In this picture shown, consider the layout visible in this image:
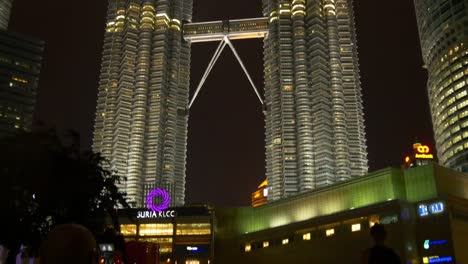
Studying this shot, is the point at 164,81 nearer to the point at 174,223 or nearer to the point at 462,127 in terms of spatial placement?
the point at 174,223

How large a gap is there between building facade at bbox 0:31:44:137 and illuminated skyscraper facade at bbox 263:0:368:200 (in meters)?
86.1

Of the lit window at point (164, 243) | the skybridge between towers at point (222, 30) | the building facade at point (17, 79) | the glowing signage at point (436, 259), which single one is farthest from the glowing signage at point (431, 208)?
the building facade at point (17, 79)

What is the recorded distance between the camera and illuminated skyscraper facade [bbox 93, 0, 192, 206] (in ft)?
512

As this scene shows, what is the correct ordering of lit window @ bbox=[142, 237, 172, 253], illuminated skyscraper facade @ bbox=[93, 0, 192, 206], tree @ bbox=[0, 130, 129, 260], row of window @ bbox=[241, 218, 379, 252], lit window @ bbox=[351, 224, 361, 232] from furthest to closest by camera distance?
1. illuminated skyscraper facade @ bbox=[93, 0, 192, 206]
2. lit window @ bbox=[142, 237, 172, 253]
3. row of window @ bbox=[241, 218, 379, 252]
4. lit window @ bbox=[351, 224, 361, 232]
5. tree @ bbox=[0, 130, 129, 260]

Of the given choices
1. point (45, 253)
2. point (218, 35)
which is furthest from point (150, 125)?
point (45, 253)

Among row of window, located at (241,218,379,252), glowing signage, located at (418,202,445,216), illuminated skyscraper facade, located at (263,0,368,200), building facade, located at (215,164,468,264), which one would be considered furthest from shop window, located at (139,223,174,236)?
glowing signage, located at (418,202,445,216)

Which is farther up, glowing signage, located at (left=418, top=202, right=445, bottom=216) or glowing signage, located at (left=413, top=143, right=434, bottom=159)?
glowing signage, located at (left=413, top=143, right=434, bottom=159)

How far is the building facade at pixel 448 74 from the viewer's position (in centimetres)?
13212

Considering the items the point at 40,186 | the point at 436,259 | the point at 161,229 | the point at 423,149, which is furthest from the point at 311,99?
the point at 40,186

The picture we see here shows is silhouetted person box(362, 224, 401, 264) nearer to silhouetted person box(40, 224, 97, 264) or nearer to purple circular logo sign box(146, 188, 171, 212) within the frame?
silhouetted person box(40, 224, 97, 264)

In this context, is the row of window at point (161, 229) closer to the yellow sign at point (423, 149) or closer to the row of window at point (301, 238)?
the row of window at point (301, 238)

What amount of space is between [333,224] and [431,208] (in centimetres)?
1729

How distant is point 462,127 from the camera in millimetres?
130750

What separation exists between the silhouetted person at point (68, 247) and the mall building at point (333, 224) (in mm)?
73040
